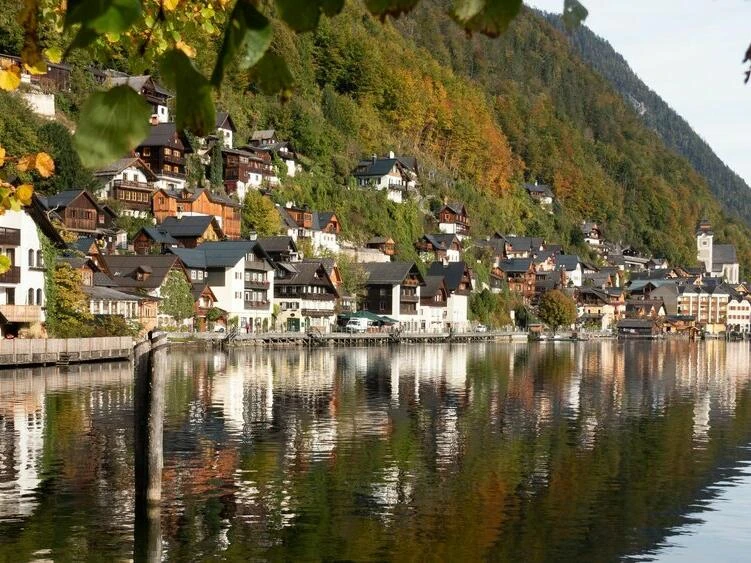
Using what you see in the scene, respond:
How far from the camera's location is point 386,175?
413ft

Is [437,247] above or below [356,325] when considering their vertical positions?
above

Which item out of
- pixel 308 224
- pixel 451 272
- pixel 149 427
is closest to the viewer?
pixel 149 427

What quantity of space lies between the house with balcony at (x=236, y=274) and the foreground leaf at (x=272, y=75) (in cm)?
8262

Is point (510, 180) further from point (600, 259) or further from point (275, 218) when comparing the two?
point (275, 218)

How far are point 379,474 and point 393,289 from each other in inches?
3380

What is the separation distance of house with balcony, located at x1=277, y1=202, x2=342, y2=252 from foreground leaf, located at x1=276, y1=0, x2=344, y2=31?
102m

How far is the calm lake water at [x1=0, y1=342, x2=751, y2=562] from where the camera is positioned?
17672 mm

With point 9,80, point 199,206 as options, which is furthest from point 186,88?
point 199,206

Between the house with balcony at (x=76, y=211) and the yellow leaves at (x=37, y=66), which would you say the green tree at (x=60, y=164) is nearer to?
the house with balcony at (x=76, y=211)

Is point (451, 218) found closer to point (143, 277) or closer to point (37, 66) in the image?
point (143, 277)

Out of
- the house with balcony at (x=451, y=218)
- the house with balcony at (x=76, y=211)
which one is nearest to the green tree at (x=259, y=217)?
the house with balcony at (x=76, y=211)

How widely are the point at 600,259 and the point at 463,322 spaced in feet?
248

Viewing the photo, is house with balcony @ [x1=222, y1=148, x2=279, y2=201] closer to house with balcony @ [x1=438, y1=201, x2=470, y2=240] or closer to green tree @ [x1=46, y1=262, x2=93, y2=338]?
house with balcony @ [x1=438, y1=201, x2=470, y2=240]

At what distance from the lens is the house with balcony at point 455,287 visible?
120 m
